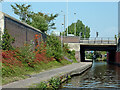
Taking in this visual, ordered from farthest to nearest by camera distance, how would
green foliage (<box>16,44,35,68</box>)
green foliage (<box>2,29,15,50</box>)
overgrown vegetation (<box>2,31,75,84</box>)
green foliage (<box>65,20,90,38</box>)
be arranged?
green foliage (<box>65,20,90,38</box>) → green foliage (<box>16,44,35,68</box>) → green foliage (<box>2,29,15,50</box>) → overgrown vegetation (<box>2,31,75,84</box>)

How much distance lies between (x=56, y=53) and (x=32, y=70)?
1470cm

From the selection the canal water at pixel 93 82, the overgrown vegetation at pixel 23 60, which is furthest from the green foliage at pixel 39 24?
the canal water at pixel 93 82

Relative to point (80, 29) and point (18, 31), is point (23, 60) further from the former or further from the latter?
point (80, 29)

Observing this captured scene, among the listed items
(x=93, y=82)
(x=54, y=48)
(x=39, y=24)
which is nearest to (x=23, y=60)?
(x=93, y=82)

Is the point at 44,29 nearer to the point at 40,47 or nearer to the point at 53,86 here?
the point at 40,47

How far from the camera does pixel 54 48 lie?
3578cm

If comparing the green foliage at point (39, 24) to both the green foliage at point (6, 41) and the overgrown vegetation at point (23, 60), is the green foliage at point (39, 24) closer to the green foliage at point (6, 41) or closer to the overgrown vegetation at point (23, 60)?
the overgrown vegetation at point (23, 60)

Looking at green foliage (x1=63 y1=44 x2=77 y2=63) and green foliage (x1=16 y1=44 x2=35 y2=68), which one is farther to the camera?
green foliage (x1=63 y1=44 x2=77 y2=63)

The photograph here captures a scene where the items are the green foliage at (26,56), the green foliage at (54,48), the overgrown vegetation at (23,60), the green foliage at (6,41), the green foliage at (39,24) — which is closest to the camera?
the overgrown vegetation at (23,60)

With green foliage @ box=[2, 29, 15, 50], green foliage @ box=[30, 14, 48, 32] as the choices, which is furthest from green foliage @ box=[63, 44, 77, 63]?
green foliage @ box=[2, 29, 15, 50]

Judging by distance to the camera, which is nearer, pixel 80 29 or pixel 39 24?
pixel 39 24

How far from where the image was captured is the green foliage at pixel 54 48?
111ft

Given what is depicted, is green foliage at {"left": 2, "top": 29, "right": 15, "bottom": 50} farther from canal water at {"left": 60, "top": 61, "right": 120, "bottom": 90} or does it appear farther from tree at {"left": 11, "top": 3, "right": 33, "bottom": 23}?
tree at {"left": 11, "top": 3, "right": 33, "bottom": 23}

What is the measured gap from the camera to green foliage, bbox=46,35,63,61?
33694mm
